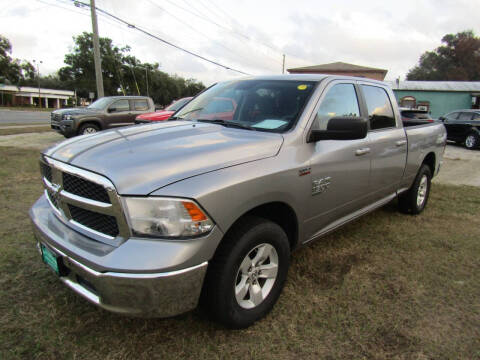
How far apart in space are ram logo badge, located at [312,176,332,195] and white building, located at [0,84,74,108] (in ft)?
251

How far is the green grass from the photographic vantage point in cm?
207

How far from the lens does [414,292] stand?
2.74 meters

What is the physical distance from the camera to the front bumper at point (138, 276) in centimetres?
166

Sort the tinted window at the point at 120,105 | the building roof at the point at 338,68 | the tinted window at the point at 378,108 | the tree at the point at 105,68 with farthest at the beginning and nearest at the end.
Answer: the tree at the point at 105,68 < the building roof at the point at 338,68 < the tinted window at the point at 120,105 < the tinted window at the point at 378,108

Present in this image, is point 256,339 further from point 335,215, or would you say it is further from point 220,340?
point 335,215

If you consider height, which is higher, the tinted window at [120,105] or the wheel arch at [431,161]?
the tinted window at [120,105]

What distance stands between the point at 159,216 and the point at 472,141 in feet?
53.4

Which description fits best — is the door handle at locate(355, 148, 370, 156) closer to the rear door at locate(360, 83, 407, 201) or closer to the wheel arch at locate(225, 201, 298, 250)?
the rear door at locate(360, 83, 407, 201)

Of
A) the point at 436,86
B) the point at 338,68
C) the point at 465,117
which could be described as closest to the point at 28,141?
the point at 465,117

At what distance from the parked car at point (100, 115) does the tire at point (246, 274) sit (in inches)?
398

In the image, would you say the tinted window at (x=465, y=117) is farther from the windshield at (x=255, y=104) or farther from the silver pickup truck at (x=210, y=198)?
the windshield at (x=255, y=104)

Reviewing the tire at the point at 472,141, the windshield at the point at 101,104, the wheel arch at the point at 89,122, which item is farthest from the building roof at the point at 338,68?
the wheel arch at the point at 89,122

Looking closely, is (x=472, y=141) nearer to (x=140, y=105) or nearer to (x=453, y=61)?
(x=140, y=105)

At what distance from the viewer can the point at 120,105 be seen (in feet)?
39.3
